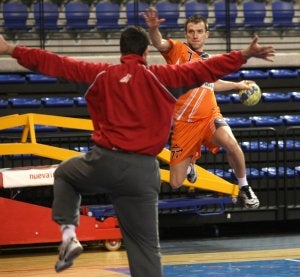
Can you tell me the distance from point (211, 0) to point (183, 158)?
11.5 metres

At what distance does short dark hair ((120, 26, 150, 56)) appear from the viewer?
7.25 meters

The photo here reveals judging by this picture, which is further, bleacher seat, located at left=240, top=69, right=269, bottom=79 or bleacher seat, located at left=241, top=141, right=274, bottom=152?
bleacher seat, located at left=240, top=69, right=269, bottom=79

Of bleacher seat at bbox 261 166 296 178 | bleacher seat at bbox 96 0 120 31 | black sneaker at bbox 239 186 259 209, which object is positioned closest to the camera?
black sneaker at bbox 239 186 259 209

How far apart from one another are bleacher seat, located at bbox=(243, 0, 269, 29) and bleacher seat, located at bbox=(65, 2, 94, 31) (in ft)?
11.6

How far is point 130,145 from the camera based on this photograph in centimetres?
721

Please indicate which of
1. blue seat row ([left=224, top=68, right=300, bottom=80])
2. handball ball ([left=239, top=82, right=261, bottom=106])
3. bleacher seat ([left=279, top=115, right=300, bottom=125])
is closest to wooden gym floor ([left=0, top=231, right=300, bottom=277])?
handball ball ([left=239, top=82, right=261, bottom=106])

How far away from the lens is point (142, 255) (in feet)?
23.8

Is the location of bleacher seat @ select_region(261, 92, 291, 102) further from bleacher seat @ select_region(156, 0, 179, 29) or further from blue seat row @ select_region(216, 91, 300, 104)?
bleacher seat @ select_region(156, 0, 179, 29)

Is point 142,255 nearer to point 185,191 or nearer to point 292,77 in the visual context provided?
point 185,191

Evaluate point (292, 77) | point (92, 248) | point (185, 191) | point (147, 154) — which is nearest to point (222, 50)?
point (292, 77)

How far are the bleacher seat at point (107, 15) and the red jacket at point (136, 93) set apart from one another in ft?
40.6

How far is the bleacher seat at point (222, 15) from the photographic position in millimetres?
20778

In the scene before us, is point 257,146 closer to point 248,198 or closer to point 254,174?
point 254,174

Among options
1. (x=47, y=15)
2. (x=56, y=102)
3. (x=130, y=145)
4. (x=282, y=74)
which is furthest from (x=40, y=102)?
(x=130, y=145)
